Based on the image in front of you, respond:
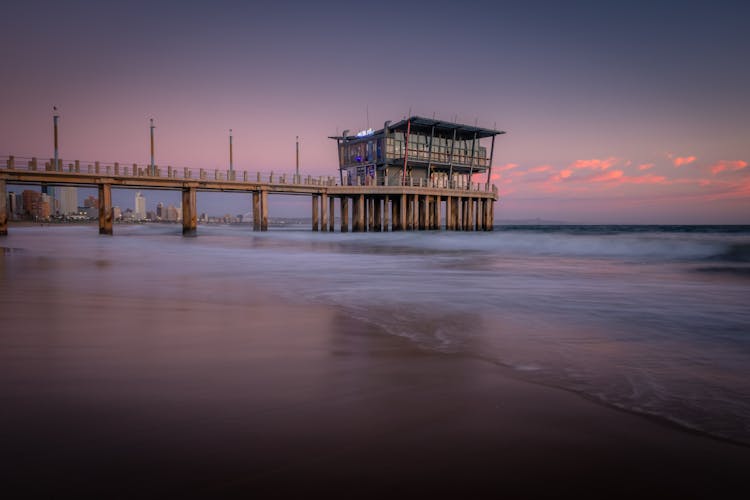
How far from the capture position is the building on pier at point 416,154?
41781 millimetres

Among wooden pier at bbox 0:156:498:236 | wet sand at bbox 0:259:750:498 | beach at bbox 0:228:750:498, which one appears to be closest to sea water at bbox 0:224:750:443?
beach at bbox 0:228:750:498

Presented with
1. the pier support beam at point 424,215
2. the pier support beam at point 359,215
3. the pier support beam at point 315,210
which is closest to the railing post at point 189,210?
the pier support beam at point 315,210

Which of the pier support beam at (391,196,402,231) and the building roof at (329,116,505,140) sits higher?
the building roof at (329,116,505,140)

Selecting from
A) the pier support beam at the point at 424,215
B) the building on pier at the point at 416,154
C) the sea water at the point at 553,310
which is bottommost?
the sea water at the point at 553,310

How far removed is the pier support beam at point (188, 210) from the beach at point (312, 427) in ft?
107

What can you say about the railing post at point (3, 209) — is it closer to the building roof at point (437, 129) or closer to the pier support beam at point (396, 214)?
the building roof at point (437, 129)

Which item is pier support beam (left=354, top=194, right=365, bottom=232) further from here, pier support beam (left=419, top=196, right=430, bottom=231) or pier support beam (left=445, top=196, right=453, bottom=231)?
pier support beam (left=445, top=196, right=453, bottom=231)

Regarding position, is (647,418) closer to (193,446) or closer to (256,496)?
(256,496)

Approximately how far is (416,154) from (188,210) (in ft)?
68.0

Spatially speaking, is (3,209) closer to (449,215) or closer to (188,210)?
(188,210)

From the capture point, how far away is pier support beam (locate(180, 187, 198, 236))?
35719 millimetres

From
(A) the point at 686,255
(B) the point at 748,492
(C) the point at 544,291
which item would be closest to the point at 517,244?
(A) the point at 686,255

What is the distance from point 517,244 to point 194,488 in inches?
1131

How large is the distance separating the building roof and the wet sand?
120ft
